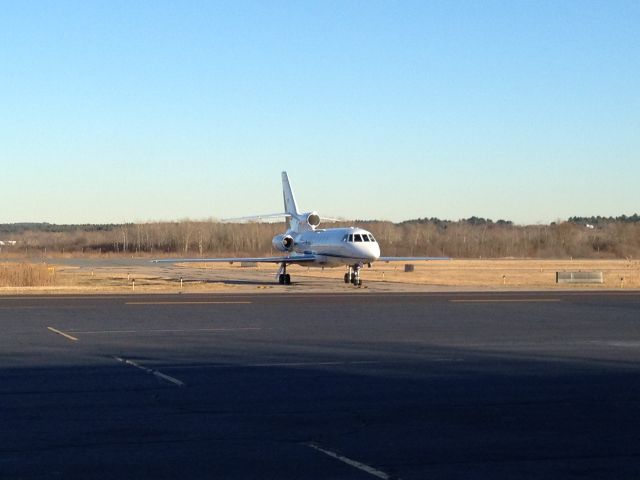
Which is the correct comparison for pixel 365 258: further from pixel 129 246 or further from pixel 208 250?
pixel 129 246

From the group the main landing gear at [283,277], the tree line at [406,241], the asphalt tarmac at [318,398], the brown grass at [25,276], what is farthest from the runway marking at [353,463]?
the tree line at [406,241]

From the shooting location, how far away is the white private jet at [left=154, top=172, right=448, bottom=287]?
46.0m

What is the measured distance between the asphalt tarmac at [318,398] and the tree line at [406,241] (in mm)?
87801

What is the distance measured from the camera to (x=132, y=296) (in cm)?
3697

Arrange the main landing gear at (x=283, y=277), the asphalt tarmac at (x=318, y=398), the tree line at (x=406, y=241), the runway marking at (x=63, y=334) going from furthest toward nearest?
the tree line at (x=406, y=241) → the main landing gear at (x=283, y=277) → the runway marking at (x=63, y=334) → the asphalt tarmac at (x=318, y=398)

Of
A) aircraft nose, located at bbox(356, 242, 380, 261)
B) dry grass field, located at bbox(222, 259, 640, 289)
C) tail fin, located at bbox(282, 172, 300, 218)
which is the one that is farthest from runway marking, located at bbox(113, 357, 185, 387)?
tail fin, located at bbox(282, 172, 300, 218)

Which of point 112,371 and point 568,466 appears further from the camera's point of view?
point 112,371

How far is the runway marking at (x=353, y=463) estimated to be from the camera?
841cm

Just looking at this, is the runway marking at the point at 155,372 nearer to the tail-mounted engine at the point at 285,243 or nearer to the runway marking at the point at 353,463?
the runway marking at the point at 353,463

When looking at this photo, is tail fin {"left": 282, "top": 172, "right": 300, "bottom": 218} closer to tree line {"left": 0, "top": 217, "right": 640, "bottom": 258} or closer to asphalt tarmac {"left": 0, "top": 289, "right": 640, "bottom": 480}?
asphalt tarmac {"left": 0, "top": 289, "right": 640, "bottom": 480}

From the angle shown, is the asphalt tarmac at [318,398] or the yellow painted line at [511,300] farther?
the yellow painted line at [511,300]

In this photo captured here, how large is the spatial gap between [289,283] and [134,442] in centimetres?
3938

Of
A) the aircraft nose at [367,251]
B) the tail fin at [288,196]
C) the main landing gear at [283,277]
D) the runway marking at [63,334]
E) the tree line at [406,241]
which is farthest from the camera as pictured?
the tree line at [406,241]

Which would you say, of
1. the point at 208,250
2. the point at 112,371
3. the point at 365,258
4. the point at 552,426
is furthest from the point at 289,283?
the point at 208,250
